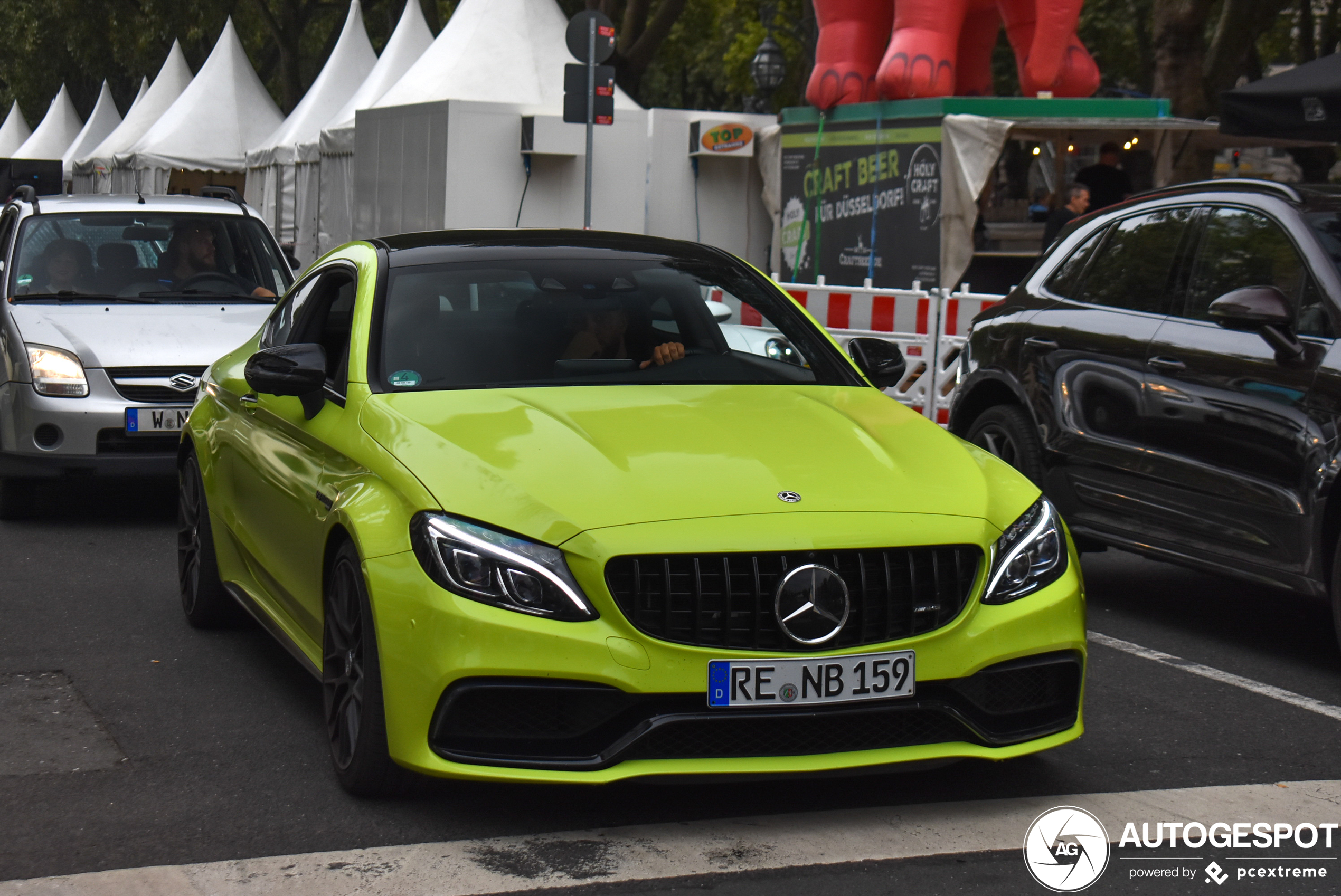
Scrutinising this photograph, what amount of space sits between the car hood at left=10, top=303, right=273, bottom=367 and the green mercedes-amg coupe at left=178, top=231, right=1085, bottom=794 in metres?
4.11

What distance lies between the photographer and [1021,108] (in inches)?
659

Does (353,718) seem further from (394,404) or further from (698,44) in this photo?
(698,44)

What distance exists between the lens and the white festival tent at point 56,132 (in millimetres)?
52000

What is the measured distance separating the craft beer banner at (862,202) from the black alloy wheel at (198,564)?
36.4 ft

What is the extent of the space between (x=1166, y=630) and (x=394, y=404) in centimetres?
357

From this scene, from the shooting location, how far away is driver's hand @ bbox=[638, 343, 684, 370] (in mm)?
5379

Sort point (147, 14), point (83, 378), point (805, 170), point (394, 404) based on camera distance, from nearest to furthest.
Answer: point (394, 404)
point (83, 378)
point (805, 170)
point (147, 14)

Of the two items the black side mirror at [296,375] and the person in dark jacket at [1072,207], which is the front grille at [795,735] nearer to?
the black side mirror at [296,375]

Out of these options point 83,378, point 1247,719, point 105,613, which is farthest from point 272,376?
point 83,378

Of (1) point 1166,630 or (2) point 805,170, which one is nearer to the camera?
(1) point 1166,630

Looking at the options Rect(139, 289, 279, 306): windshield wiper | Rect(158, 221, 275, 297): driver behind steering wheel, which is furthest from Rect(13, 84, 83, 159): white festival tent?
Rect(139, 289, 279, 306): windshield wiper

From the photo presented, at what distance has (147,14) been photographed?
44.9 metres

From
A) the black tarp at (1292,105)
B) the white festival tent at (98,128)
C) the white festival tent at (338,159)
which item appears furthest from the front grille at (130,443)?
the white festival tent at (98,128)

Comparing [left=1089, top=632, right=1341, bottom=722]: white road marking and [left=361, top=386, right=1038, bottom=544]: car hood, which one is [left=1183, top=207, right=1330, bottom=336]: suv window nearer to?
[left=1089, top=632, right=1341, bottom=722]: white road marking
